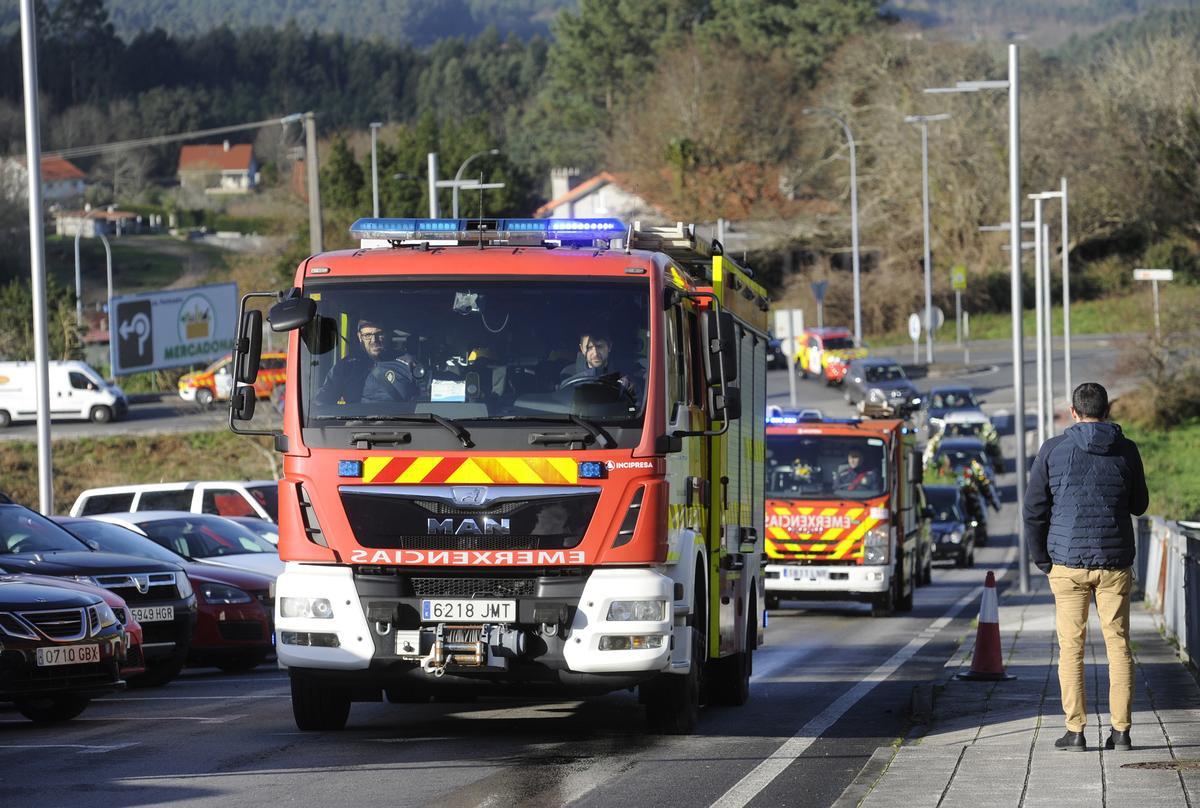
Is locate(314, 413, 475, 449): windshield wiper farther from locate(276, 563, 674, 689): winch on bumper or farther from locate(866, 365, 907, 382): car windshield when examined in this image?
locate(866, 365, 907, 382): car windshield

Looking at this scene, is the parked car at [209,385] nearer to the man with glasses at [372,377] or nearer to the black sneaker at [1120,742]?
the man with glasses at [372,377]

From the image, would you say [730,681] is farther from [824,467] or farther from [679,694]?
[824,467]

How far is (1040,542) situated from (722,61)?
8908cm

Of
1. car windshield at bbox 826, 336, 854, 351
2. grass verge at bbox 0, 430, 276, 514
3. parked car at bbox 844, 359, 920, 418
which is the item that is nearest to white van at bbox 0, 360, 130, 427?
grass verge at bbox 0, 430, 276, 514

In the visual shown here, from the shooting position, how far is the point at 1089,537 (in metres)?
9.88

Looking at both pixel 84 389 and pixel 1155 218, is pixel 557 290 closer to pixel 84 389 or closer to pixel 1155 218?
pixel 84 389

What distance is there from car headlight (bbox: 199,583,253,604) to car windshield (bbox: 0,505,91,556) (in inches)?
63.4

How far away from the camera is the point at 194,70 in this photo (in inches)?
6678

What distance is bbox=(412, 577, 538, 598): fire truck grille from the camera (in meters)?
10.6

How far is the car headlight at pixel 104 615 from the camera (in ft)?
41.5

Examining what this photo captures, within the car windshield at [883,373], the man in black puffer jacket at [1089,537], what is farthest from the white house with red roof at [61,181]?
the man in black puffer jacket at [1089,537]

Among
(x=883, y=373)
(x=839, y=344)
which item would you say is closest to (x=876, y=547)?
(x=883, y=373)

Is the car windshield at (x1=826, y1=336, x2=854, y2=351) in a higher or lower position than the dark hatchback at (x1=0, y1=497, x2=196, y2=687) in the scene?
higher

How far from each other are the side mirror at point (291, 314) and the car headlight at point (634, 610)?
2.32m
